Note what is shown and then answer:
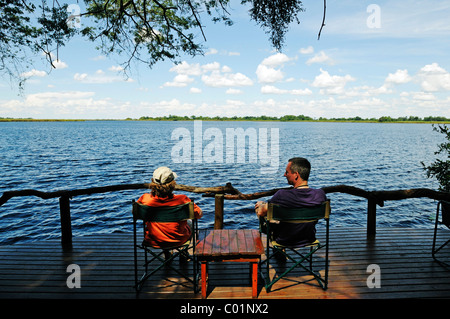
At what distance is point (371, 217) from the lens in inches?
198

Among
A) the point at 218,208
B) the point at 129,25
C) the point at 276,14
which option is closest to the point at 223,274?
the point at 218,208

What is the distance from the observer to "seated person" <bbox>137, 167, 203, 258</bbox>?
3439mm

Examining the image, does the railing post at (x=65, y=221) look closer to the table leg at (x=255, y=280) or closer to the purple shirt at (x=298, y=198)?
the table leg at (x=255, y=280)

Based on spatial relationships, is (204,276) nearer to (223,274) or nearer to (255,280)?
(255,280)

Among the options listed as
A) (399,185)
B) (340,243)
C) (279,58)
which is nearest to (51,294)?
(340,243)

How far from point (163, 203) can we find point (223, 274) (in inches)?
49.4

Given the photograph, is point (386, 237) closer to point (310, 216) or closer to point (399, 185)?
point (310, 216)

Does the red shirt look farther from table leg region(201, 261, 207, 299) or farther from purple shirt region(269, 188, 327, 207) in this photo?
purple shirt region(269, 188, 327, 207)

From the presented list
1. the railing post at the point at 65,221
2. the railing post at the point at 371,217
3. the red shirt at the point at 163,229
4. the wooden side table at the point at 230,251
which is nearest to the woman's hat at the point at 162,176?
the red shirt at the point at 163,229

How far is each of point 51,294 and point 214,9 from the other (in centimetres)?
564

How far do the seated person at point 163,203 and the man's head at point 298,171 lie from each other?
1.18 meters

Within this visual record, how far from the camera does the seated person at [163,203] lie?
11.3ft

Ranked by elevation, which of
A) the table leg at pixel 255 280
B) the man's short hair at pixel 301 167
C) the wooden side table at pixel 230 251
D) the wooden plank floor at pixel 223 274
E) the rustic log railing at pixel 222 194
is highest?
the man's short hair at pixel 301 167

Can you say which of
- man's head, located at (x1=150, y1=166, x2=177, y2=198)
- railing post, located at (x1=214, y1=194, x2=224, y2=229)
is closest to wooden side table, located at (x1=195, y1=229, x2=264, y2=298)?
man's head, located at (x1=150, y1=166, x2=177, y2=198)
